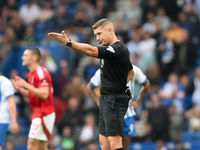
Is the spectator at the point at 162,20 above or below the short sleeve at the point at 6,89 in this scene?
above

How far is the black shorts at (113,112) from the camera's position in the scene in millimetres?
5910

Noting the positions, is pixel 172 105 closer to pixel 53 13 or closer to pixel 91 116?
pixel 91 116

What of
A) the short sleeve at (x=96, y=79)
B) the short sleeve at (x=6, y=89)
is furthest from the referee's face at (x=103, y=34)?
the short sleeve at (x=6, y=89)

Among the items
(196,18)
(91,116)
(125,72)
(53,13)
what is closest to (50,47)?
(53,13)

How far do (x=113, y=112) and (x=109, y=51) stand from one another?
106 centimetres

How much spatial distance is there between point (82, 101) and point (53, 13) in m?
6.11

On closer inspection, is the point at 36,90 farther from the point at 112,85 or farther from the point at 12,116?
the point at 112,85

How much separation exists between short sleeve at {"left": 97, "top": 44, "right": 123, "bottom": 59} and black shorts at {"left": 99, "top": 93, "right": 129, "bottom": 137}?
30.3 inches

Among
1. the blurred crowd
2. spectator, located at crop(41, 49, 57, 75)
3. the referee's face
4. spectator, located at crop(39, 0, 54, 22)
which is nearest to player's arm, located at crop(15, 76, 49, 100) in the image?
the referee's face

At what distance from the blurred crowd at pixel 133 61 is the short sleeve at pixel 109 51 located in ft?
19.4

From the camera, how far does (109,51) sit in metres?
5.56

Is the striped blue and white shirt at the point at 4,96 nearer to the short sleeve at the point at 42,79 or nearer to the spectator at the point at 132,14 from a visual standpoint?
the short sleeve at the point at 42,79

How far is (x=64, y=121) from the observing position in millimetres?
12156

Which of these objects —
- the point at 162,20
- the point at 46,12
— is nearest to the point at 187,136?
the point at 162,20
